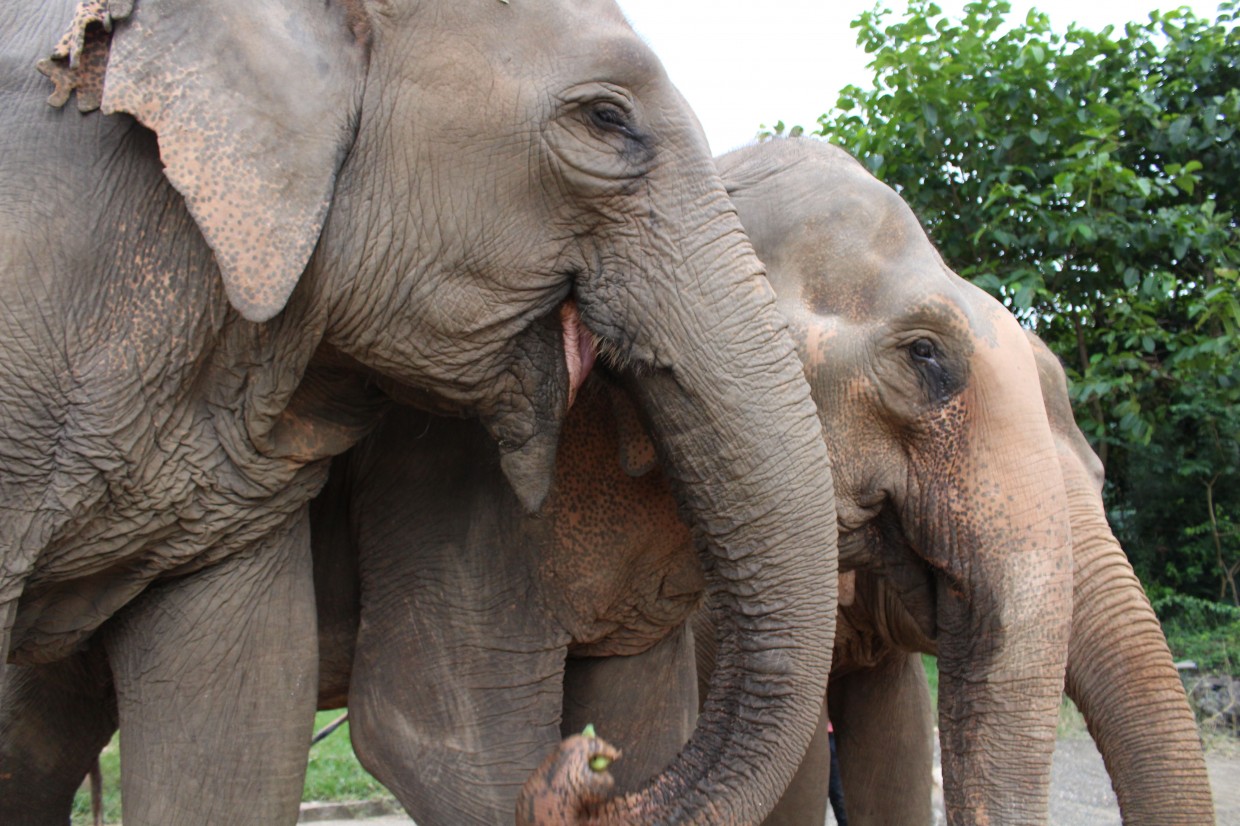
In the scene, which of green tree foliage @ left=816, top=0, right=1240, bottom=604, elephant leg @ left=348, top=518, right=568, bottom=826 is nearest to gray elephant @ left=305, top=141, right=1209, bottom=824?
elephant leg @ left=348, top=518, right=568, bottom=826

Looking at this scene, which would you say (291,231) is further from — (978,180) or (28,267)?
(978,180)

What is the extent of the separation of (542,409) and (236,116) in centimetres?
69

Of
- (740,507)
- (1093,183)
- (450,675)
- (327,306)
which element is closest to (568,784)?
(740,507)

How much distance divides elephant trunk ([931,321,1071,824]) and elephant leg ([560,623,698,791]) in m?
0.63

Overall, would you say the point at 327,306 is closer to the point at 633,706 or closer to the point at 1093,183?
the point at 633,706

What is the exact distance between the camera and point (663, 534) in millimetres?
3062

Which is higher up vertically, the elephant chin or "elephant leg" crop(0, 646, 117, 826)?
the elephant chin

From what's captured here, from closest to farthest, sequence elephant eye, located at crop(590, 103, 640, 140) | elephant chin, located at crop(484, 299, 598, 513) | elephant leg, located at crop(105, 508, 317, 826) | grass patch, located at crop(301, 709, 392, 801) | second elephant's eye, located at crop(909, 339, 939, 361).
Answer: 1. elephant eye, located at crop(590, 103, 640, 140)
2. elephant chin, located at crop(484, 299, 598, 513)
3. elephant leg, located at crop(105, 508, 317, 826)
4. second elephant's eye, located at crop(909, 339, 939, 361)
5. grass patch, located at crop(301, 709, 392, 801)

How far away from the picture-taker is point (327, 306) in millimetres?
2381

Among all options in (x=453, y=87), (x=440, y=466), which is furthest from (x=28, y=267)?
(x=440, y=466)

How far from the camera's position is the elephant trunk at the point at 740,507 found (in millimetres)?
2334

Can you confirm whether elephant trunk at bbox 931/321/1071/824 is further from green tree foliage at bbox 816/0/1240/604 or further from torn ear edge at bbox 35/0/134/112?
green tree foliage at bbox 816/0/1240/604

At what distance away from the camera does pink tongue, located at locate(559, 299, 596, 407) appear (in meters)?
2.43

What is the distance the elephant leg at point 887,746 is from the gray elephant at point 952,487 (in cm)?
90
